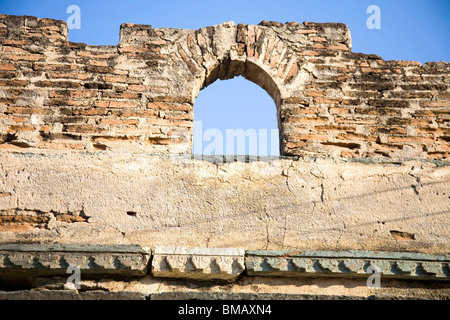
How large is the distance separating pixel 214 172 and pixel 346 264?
1171 millimetres

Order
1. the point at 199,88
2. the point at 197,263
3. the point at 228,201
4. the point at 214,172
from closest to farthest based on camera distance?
the point at 197,263
the point at 228,201
the point at 214,172
the point at 199,88

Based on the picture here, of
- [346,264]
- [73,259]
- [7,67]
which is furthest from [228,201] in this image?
[7,67]

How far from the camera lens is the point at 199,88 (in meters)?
4.18

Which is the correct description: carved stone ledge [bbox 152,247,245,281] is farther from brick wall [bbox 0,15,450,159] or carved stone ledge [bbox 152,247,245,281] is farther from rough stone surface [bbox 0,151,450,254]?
brick wall [bbox 0,15,450,159]

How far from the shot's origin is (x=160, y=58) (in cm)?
416

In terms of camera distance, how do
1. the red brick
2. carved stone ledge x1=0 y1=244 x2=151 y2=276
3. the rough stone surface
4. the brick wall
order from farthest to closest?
1. the red brick
2. the brick wall
3. the rough stone surface
4. carved stone ledge x1=0 y1=244 x2=151 y2=276

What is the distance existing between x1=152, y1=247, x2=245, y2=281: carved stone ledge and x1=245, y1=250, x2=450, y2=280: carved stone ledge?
0.10 m

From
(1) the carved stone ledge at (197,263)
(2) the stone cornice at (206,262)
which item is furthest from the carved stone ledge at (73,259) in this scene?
(1) the carved stone ledge at (197,263)

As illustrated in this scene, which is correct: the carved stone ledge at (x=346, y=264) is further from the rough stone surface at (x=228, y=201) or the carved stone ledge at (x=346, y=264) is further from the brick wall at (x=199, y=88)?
the brick wall at (x=199, y=88)

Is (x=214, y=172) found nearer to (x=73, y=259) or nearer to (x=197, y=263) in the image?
(x=197, y=263)

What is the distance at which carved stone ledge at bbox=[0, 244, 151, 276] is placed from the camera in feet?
10.2

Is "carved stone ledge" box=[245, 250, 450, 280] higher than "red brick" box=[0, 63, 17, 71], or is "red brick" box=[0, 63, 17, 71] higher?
"red brick" box=[0, 63, 17, 71]

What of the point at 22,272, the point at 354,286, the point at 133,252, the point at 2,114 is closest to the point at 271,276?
the point at 354,286

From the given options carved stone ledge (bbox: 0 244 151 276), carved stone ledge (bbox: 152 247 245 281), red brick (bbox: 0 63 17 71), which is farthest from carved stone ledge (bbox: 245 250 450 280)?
red brick (bbox: 0 63 17 71)
